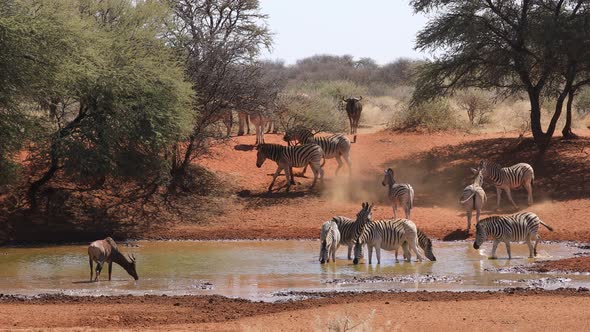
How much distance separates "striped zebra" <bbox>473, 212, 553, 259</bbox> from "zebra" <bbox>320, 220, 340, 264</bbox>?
10.1 ft

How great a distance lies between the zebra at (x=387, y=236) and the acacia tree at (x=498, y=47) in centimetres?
1218

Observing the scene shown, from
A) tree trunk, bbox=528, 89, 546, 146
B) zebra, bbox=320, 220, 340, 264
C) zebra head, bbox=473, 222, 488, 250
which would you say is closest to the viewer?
zebra, bbox=320, 220, 340, 264

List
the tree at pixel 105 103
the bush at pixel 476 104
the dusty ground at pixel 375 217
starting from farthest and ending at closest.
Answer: the bush at pixel 476 104, the tree at pixel 105 103, the dusty ground at pixel 375 217

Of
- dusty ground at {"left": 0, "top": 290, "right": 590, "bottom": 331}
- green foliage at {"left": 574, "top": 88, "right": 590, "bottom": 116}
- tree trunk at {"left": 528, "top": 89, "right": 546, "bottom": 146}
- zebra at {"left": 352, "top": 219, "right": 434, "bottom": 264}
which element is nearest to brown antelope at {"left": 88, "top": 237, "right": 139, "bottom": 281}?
dusty ground at {"left": 0, "top": 290, "right": 590, "bottom": 331}

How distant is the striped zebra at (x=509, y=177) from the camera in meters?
27.6

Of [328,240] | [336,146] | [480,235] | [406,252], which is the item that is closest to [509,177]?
[336,146]

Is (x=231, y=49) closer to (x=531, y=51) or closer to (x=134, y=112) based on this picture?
(x=134, y=112)

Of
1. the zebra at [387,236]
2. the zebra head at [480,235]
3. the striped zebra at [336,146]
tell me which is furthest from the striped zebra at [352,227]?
the striped zebra at [336,146]

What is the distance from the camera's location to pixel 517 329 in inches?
514

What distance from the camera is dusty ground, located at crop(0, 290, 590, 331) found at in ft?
44.0

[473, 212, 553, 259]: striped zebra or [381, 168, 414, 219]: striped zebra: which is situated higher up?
[381, 168, 414, 219]: striped zebra

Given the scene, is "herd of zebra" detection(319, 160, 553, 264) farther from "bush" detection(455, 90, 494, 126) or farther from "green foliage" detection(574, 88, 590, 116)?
"green foliage" detection(574, 88, 590, 116)

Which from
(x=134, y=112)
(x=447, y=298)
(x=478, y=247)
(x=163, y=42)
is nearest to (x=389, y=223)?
(x=478, y=247)

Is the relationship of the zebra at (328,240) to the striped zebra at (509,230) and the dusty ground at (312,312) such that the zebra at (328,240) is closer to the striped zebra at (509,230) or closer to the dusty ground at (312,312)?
the striped zebra at (509,230)
